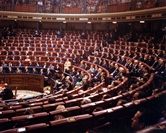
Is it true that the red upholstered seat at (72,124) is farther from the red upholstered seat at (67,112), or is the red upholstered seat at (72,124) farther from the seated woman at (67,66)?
the seated woman at (67,66)

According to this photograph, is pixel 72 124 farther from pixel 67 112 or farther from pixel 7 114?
pixel 7 114

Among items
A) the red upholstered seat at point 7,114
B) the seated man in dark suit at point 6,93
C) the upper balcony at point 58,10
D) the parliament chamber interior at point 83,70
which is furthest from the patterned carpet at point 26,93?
the upper balcony at point 58,10

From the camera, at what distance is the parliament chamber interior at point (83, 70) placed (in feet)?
12.5

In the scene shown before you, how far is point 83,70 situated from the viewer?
34.9 feet

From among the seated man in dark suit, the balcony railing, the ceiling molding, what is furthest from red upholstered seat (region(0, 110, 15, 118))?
the balcony railing

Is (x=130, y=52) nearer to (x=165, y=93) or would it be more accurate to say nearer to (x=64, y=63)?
(x=64, y=63)

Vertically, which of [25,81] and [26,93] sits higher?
[25,81]

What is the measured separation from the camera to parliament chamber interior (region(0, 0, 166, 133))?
12.5 feet

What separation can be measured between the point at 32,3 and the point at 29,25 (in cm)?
352

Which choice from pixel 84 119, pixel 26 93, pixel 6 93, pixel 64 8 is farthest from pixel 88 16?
pixel 84 119

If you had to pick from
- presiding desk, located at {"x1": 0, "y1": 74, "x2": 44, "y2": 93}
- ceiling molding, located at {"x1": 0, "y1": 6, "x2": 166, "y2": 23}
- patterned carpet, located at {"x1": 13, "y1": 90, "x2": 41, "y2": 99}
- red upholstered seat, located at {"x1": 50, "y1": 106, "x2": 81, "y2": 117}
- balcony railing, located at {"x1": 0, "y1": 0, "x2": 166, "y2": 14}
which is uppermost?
balcony railing, located at {"x1": 0, "y1": 0, "x2": 166, "y2": 14}

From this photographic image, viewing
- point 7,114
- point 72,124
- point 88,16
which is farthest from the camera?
point 88,16

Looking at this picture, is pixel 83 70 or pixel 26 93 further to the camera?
pixel 26 93

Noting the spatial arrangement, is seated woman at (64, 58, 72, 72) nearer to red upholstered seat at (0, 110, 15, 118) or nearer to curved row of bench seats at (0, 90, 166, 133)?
red upholstered seat at (0, 110, 15, 118)
